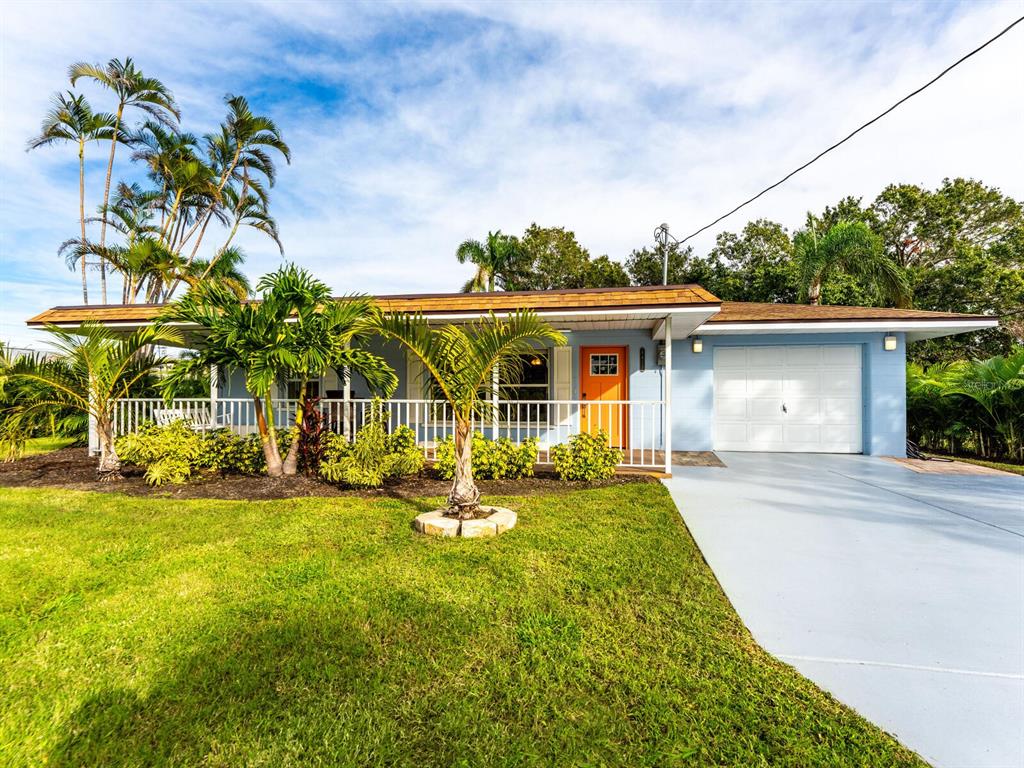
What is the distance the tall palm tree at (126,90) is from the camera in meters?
13.2

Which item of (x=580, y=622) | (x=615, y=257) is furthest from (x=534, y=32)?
(x=615, y=257)

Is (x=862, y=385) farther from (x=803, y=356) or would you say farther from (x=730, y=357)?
(x=730, y=357)

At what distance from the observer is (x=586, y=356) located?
354 inches

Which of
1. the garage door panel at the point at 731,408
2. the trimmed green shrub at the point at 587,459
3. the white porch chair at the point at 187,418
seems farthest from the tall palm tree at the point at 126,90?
the garage door panel at the point at 731,408

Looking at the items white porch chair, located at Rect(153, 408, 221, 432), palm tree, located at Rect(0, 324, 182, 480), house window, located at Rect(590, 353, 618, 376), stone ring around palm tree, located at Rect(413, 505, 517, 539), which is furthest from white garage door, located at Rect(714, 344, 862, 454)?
palm tree, located at Rect(0, 324, 182, 480)

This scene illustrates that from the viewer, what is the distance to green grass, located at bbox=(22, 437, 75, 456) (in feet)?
30.1

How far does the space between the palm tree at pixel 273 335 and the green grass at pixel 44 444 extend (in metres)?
6.23

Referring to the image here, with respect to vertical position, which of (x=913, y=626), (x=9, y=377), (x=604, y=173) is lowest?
(x=913, y=626)

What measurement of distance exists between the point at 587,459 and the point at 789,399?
5.59 metres

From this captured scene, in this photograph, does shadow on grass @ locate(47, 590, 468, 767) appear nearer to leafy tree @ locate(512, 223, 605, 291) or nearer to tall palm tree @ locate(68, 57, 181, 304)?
tall palm tree @ locate(68, 57, 181, 304)

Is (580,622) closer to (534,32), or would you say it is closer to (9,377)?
(9,377)

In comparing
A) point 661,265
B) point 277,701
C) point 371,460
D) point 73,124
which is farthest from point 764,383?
point 73,124

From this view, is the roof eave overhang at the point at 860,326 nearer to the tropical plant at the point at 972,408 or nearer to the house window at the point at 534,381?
the tropical plant at the point at 972,408

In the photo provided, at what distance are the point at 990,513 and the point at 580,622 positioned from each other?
5.16m
